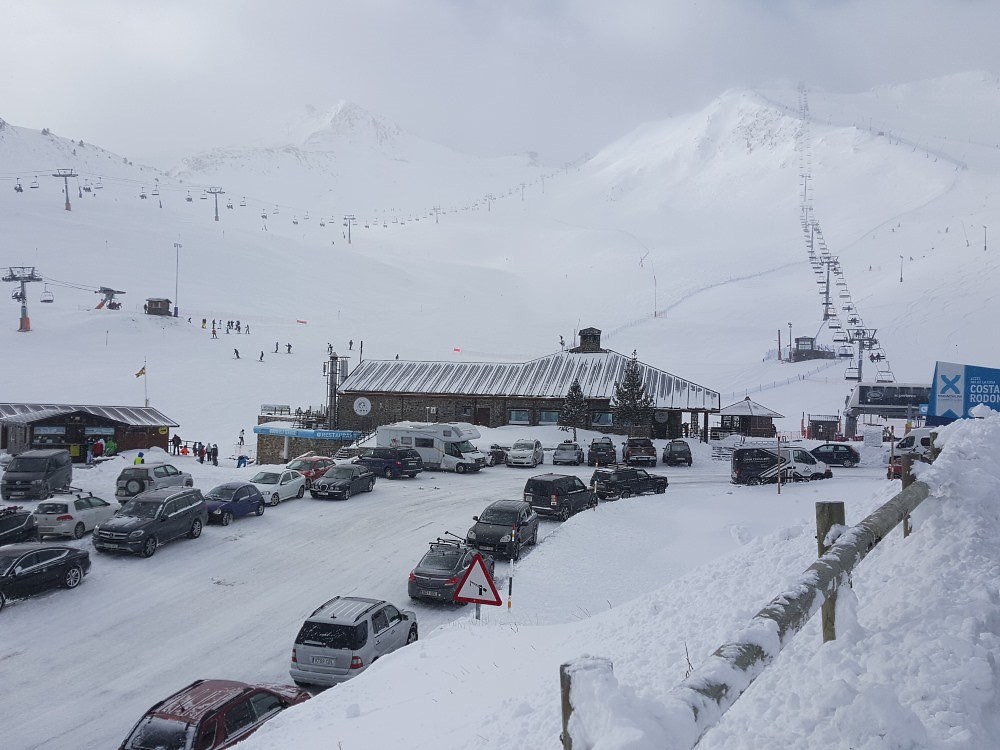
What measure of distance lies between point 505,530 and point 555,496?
16.1ft

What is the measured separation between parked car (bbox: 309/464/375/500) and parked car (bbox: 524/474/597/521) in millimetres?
8229

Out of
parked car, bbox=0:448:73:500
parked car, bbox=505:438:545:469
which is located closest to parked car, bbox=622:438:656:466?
parked car, bbox=505:438:545:469

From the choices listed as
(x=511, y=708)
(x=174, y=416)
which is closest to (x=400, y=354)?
(x=174, y=416)

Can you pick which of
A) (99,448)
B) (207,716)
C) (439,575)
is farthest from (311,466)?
(207,716)

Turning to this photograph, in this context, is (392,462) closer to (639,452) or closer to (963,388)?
(639,452)

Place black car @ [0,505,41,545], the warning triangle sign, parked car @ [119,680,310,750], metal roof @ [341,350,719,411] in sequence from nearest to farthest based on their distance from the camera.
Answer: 1. parked car @ [119,680,310,750]
2. the warning triangle sign
3. black car @ [0,505,41,545]
4. metal roof @ [341,350,719,411]

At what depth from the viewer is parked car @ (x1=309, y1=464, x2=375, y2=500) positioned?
30.4 meters

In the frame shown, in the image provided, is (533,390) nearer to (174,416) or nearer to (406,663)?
(174,416)

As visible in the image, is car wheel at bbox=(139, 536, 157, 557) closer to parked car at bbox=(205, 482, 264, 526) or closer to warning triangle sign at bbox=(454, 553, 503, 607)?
parked car at bbox=(205, 482, 264, 526)

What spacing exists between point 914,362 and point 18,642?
7603 centimetres

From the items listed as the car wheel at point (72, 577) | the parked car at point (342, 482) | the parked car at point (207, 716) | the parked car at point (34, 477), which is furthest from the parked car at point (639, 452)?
the parked car at point (207, 716)

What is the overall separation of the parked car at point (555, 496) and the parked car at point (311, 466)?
11071 mm

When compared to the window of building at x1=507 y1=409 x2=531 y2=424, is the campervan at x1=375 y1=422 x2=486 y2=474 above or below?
below

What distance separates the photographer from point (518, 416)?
5322cm
